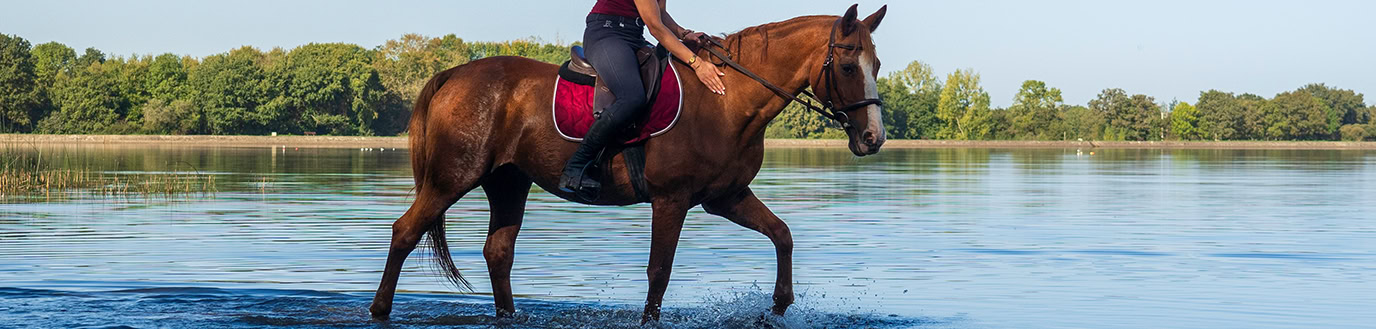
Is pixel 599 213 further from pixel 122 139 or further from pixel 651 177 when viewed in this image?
pixel 122 139

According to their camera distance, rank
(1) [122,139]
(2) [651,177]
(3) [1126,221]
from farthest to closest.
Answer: (1) [122,139], (3) [1126,221], (2) [651,177]

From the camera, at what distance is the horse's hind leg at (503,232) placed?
11.0 m

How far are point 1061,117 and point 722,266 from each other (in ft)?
510

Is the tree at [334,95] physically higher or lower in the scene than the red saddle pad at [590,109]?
higher

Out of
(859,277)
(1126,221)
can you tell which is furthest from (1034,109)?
(859,277)

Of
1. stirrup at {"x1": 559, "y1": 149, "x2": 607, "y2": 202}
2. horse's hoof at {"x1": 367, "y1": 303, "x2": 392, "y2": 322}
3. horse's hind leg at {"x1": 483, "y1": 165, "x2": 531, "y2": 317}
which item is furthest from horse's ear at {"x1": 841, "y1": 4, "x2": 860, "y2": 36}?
horse's hoof at {"x1": 367, "y1": 303, "x2": 392, "y2": 322}

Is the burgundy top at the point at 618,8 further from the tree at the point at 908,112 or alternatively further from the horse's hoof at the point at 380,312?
the tree at the point at 908,112

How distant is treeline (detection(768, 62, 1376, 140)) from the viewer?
6388 inches

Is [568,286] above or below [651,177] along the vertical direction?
below

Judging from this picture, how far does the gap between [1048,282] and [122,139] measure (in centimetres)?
12297

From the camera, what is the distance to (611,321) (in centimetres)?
1075

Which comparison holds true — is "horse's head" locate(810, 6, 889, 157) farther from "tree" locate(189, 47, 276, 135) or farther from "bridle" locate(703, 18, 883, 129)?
"tree" locate(189, 47, 276, 135)

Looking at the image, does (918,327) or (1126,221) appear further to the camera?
(1126,221)

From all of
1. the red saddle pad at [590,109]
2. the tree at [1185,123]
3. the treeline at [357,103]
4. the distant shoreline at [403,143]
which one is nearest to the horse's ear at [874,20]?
the red saddle pad at [590,109]
